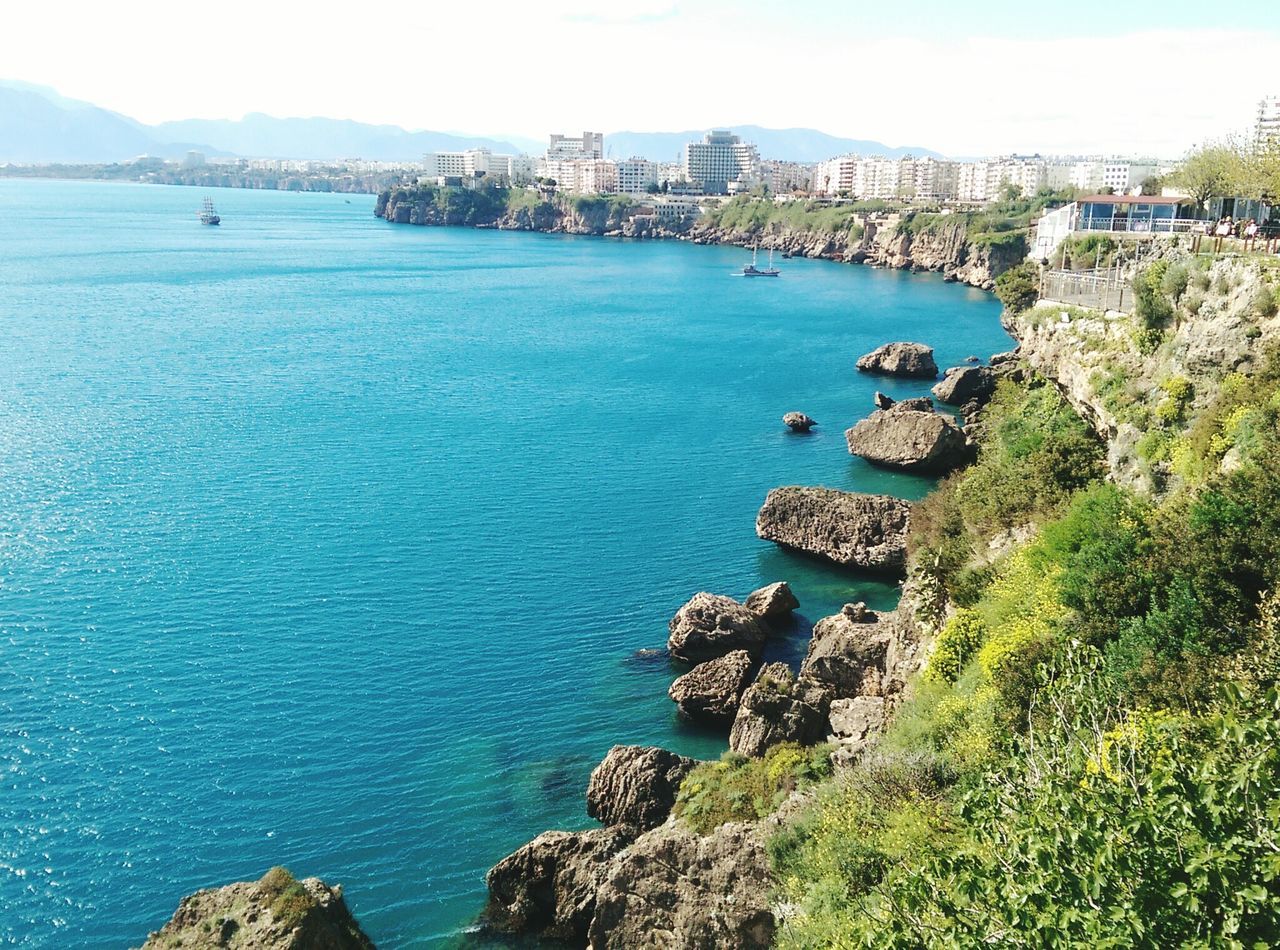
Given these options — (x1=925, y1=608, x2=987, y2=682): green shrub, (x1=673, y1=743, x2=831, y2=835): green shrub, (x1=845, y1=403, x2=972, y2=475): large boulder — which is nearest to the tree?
(x1=845, y1=403, x2=972, y2=475): large boulder

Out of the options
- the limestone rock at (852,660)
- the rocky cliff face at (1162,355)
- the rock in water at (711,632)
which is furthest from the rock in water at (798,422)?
the limestone rock at (852,660)

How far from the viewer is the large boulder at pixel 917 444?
185ft

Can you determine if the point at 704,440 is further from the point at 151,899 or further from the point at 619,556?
the point at 151,899

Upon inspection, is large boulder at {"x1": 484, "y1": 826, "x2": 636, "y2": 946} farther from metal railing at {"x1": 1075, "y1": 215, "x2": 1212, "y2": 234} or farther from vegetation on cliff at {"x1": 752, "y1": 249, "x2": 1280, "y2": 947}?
metal railing at {"x1": 1075, "y1": 215, "x2": 1212, "y2": 234}

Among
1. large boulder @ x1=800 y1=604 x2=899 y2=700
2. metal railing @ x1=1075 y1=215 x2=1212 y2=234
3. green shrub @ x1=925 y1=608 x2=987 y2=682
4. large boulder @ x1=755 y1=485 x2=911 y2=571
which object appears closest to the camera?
green shrub @ x1=925 y1=608 x2=987 y2=682

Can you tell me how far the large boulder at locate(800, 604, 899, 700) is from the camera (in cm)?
3200

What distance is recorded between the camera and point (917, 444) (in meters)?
56.6

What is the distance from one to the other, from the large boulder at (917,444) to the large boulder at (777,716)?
91.2ft

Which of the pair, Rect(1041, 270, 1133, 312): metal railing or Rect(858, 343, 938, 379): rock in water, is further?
Rect(858, 343, 938, 379): rock in water

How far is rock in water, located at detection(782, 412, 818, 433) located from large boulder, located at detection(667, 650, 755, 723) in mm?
34607

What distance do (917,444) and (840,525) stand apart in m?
13.4

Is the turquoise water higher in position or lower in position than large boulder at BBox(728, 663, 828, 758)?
lower

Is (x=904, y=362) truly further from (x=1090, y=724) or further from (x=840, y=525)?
(x=1090, y=724)

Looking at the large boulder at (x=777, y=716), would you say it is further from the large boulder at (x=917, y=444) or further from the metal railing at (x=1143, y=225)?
the large boulder at (x=917, y=444)
